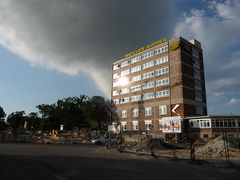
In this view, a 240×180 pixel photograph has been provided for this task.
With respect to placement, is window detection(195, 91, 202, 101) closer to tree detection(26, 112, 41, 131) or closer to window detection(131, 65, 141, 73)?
window detection(131, 65, 141, 73)

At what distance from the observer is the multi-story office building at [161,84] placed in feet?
237

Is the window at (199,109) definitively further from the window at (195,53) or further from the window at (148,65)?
the window at (148,65)

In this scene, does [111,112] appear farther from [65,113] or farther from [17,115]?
[17,115]

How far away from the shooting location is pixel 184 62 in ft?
244

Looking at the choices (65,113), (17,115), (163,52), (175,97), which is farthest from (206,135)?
(17,115)

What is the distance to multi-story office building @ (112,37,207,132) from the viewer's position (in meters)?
72.4

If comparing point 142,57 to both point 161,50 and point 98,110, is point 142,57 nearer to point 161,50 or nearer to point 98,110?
point 161,50

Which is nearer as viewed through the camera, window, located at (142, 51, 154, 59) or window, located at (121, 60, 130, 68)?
window, located at (142, 51, 154, 59)

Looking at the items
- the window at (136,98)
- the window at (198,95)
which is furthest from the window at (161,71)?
the window at (198,95)

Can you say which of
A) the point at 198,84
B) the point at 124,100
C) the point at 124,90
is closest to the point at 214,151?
the point at 198,84

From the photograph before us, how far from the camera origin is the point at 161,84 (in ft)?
254

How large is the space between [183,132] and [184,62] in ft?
63.4

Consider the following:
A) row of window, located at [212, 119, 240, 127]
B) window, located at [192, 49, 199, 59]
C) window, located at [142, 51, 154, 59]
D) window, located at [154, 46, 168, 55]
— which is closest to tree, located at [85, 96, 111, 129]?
window, located at [142, 51, 154, 59]

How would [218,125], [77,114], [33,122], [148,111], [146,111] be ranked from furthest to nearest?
[33,122] < [77,114] < [146,111] < [148,111] < [218,125]
